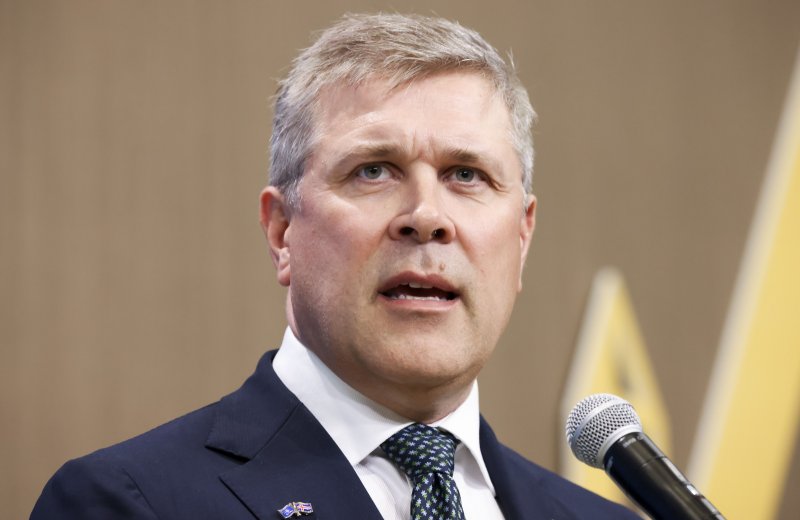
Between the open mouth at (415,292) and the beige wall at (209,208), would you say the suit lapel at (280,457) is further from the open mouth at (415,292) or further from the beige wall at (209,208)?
the beige wall at (209,208)

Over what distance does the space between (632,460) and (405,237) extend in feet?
1.74

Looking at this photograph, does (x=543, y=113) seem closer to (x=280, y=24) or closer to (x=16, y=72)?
(x=280, y=24)

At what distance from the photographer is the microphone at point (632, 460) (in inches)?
58.2

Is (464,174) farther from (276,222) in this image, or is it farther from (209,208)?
(209,208)

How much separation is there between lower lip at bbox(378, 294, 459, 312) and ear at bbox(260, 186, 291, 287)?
0.94 ft

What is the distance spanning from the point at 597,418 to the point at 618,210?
78.3 inches

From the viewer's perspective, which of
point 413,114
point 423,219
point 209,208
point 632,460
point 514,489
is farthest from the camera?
point 209,208

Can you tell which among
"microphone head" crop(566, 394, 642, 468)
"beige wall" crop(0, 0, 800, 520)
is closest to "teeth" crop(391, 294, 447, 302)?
"microphone head" crop(566, 394, 642, 468)

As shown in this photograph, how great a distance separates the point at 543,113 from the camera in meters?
3.42

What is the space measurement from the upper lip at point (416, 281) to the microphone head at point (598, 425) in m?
0.31

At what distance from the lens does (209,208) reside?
280 cm

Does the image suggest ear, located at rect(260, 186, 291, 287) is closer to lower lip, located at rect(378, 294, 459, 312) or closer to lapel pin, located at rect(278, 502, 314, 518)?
lower lip, located at rect(378, 294, 459, 312)

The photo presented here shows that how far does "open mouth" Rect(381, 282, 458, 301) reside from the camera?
1.83 m

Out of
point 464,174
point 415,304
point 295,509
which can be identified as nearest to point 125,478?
point 295,509
